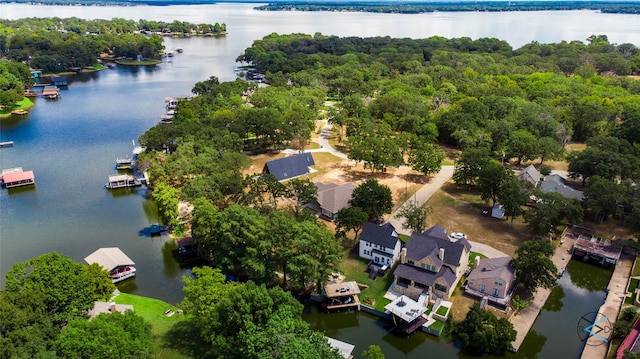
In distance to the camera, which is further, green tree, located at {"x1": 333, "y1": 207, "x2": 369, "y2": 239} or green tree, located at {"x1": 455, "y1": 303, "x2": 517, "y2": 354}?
green tree, located at {"x1": 333, "y1": 207, "x2": 369, "y2": 239}

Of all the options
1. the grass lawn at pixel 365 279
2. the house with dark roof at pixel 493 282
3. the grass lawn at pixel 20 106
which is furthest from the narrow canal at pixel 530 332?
the grass lawn at pixel 20 106

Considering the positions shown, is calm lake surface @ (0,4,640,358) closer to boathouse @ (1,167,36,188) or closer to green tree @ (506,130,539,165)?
boathouse @ (1,167,36,188)

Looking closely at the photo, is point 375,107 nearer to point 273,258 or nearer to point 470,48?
point 273,258

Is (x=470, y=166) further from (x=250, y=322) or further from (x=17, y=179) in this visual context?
(x=17, y=179)

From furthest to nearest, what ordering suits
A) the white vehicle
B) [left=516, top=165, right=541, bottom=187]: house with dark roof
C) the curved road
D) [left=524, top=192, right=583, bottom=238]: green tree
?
1. [left=516, top=165, right=541, bottom=187]: house with dark roof
2. the white vehicle
3. the curved road
4. [left=524, top=192, right=583, bottom=238]: green tree

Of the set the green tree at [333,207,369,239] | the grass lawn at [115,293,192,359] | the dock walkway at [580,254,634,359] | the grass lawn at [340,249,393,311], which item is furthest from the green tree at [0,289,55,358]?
the dock walkway at [580,254,634,359]

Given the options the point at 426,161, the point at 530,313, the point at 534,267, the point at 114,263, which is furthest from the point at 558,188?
the point at 114,263
